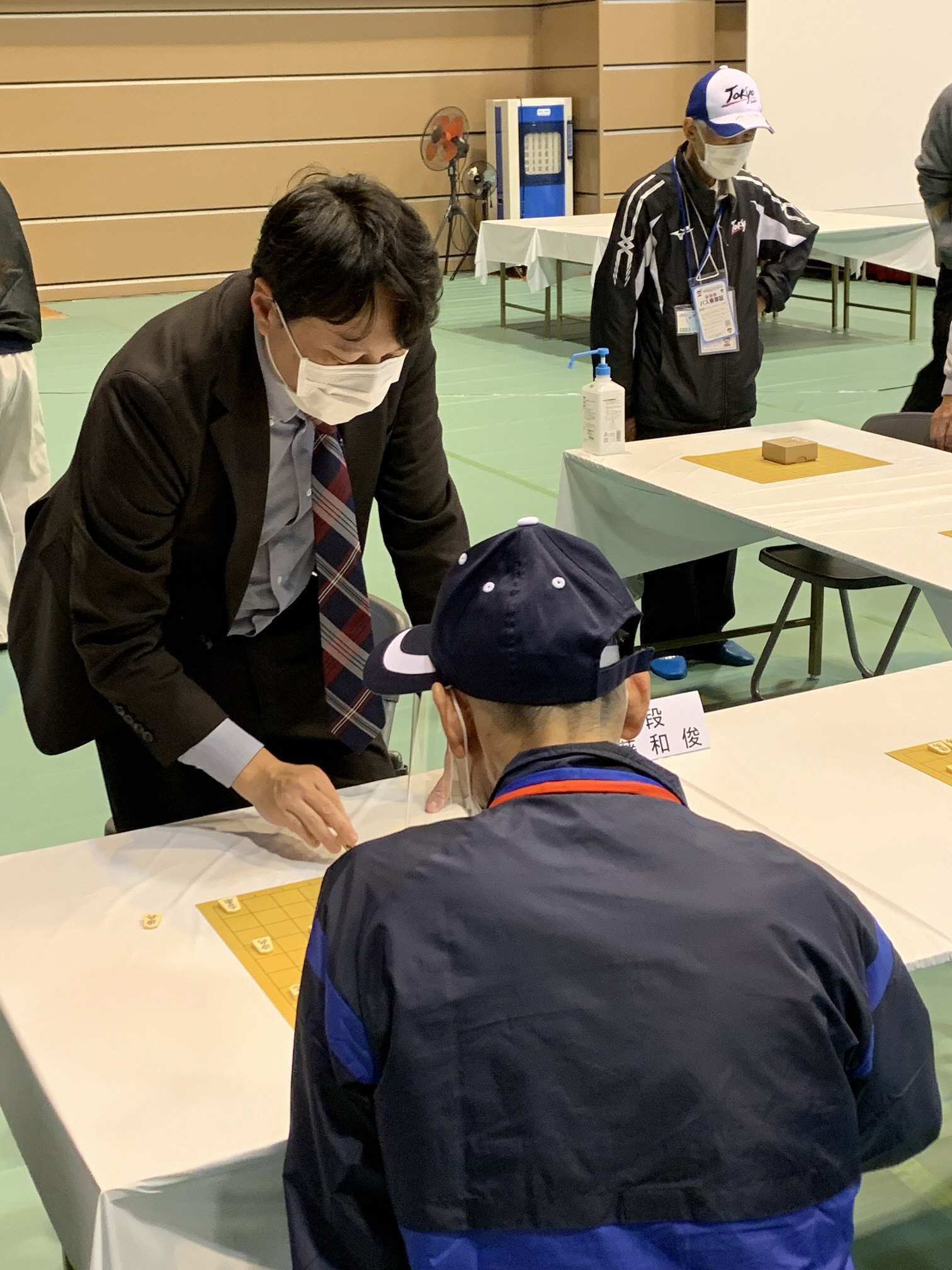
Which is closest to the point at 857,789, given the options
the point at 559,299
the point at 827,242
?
the point at 827,242

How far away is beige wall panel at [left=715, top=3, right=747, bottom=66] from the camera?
1117 cm

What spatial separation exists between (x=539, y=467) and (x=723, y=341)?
7.07ft

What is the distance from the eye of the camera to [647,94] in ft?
36.8

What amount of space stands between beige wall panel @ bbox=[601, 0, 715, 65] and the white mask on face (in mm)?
10802

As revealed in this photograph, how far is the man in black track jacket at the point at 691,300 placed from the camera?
3701 mm

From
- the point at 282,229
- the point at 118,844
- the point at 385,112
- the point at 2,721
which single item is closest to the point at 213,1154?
the point at 118,844

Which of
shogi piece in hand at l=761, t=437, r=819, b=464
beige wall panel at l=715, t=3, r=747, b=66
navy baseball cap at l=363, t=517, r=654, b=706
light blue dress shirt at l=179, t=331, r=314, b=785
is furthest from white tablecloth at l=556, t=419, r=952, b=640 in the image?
beige wall panel at l=715, t=3, r=747, b=66

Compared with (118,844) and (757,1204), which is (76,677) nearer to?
(118,844)

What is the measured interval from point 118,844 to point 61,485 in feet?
1.48

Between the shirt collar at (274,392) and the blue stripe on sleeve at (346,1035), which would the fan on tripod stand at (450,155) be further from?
the blue stripe on sleeve at (346,1035)

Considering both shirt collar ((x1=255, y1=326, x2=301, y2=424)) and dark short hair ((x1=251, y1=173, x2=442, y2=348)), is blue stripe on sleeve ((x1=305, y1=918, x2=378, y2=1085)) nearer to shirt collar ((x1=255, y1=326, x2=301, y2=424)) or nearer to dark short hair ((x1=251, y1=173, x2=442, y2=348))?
dark short hair ((x1=251, y1=173, x2=442, y2=348))

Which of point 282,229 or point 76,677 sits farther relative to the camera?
point 76,677

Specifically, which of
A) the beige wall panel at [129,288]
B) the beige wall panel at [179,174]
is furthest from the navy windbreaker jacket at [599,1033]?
the beige wall panel at [179,174]

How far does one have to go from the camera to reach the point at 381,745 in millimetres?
2082
